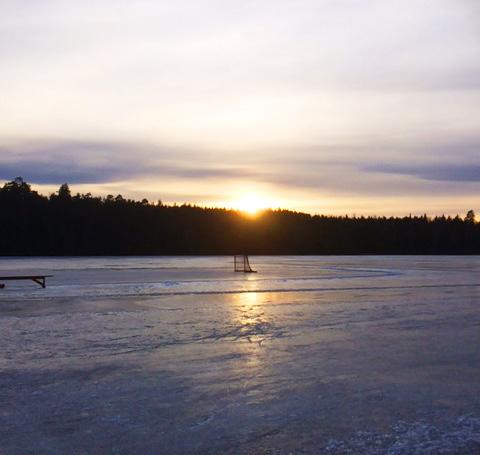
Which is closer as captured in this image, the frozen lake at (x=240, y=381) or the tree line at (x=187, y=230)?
the frozen lake at (x=240, y=381)

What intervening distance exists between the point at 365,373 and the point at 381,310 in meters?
7.58

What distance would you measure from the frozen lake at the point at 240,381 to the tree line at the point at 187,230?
109 metres

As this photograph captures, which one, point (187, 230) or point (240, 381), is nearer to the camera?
point (240, 381)

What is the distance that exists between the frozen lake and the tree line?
108678mm

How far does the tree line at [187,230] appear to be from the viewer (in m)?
122

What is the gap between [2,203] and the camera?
123 meters

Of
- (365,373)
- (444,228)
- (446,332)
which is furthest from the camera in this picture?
(444,228)

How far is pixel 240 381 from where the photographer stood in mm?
7707

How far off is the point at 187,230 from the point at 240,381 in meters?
139

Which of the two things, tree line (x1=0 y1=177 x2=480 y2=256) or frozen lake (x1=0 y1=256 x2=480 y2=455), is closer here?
frozen lake (x1=0 y1=256 x2=480 y2=455)

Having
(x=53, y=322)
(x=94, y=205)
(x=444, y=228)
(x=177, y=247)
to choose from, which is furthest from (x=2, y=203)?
(x=53, y=322)

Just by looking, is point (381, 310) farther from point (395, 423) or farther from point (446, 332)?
point (395, 423)

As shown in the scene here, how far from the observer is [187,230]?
146 m

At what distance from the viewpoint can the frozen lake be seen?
18.2 feet
